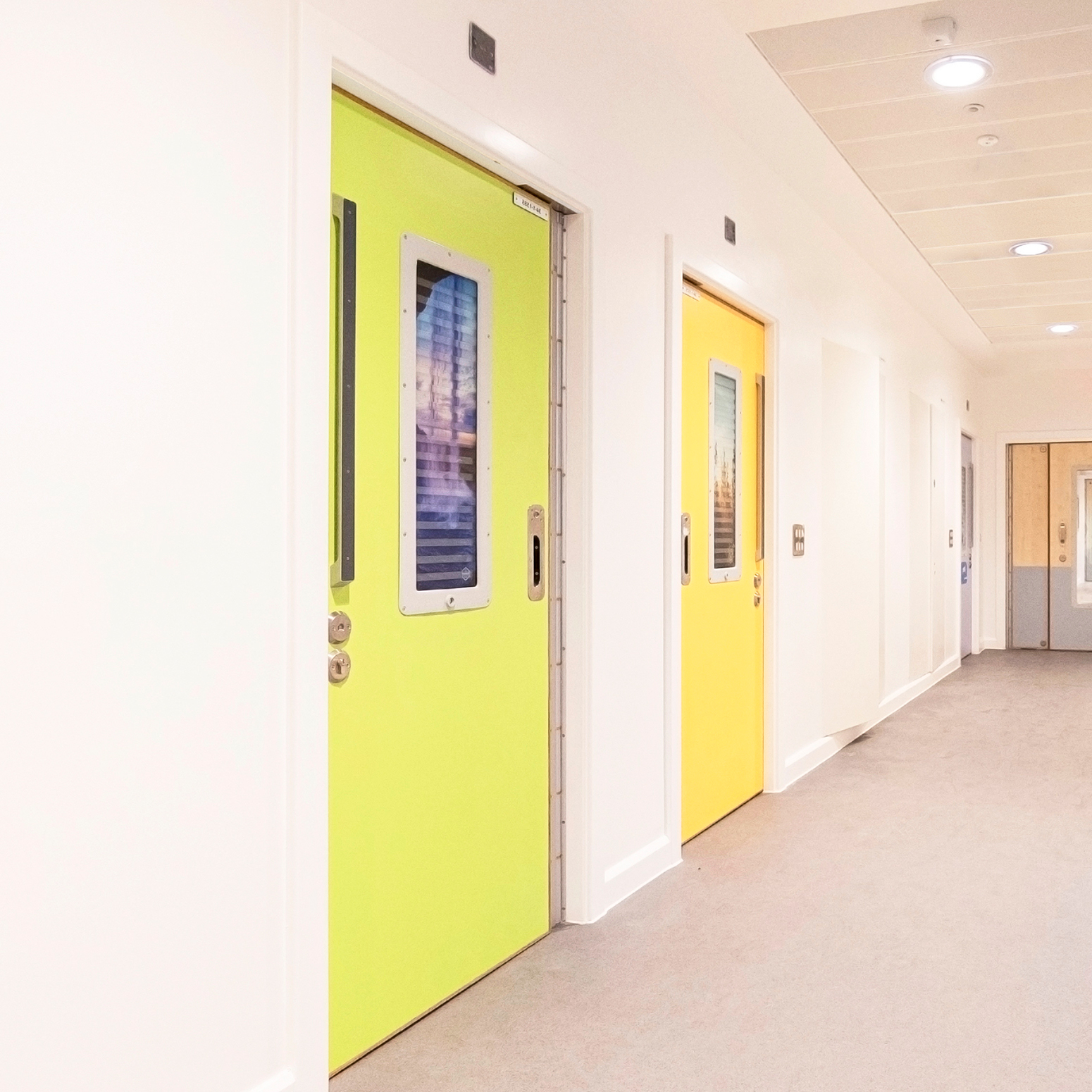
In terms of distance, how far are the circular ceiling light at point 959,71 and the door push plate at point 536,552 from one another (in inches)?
87.9

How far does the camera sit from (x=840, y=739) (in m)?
6.02

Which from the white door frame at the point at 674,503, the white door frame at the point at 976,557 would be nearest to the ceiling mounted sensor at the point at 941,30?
the white door frame at the point at 674,503

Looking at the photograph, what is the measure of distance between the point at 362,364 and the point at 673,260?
1786mm

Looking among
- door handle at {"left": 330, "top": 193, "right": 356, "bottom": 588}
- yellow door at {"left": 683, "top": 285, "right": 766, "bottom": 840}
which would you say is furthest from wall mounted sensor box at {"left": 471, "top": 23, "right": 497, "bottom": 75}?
yellow door at {"left": 683, "top": 285, "right": 766, "bottom": 840}

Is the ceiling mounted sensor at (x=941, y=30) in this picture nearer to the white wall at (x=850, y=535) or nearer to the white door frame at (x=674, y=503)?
the white door frame at (x=674, y=503)

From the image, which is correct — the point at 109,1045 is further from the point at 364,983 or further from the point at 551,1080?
the point at 551,1080

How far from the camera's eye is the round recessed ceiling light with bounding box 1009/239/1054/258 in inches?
248

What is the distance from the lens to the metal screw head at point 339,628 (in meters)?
2.28

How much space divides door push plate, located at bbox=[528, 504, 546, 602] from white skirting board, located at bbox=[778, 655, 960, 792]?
237cm

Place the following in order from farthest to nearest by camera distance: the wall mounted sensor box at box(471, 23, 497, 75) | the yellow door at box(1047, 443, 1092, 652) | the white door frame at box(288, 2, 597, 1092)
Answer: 1. the yellow door at box(1047, 443, 1092, 652)
2. the wall mounted sensor box at box(471, 23, 497, 75)
3. the white door frame at box(288, 2, 597, 1092)

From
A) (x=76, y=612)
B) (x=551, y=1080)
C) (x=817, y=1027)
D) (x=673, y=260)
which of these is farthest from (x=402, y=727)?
(x=673, y=260)

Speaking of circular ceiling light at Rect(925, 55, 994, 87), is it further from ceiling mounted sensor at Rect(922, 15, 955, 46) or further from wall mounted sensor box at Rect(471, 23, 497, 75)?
wall mounted sensor box at Rect(471, 23, 497, 75)

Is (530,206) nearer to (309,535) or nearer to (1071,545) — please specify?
(309,535)

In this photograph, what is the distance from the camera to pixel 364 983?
7.83 feet
